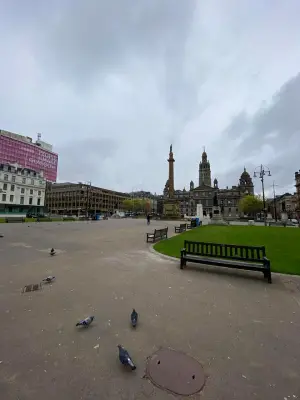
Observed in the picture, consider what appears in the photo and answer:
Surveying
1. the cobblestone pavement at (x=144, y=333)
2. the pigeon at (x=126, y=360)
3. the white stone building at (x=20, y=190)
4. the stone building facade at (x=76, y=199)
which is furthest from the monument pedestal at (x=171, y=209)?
the pigeon at (x=126, y=360)

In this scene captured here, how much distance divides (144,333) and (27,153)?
79812 millimetres

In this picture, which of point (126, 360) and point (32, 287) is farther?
point (32, 287)

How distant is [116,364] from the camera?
2.92m

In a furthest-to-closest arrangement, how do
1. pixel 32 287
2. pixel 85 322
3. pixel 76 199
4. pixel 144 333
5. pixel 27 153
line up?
pixel 76 199 → pixel 27 153 → pixel 32 287 → pixel 85 322 → pixel 144 333

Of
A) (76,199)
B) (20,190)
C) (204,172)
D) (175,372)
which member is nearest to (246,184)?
(204,172)

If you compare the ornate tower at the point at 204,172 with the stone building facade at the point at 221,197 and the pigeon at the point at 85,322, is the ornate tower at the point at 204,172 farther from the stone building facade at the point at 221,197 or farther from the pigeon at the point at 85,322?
the pigeon at the point at 85,322

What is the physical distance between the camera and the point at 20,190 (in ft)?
174

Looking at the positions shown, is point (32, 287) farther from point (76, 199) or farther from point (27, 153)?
point (76, 199)

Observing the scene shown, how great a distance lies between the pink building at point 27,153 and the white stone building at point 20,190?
11.7 metres

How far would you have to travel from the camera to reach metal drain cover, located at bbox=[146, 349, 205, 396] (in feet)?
8.40

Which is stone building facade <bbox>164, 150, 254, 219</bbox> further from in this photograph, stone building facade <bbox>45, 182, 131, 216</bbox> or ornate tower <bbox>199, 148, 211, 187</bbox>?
stone building facade <bbox>45, 182, 131, 216</bbox>

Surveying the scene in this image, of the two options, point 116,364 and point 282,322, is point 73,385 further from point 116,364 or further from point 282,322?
point 282,322

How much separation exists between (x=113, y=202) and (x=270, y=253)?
110757 mm

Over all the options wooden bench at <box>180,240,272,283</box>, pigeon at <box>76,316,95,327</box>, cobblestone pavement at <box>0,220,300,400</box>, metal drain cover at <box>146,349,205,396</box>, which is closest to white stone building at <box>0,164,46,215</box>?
cobblestone pavement at <box>0,220,300,400</box>
